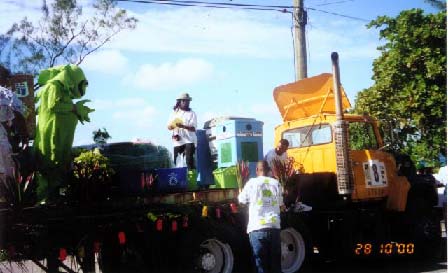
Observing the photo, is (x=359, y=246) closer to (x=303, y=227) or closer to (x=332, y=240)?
(x=332, y=240)

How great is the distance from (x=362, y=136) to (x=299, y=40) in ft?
14.9

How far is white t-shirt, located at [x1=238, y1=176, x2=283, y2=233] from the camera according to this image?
6129 millimetres

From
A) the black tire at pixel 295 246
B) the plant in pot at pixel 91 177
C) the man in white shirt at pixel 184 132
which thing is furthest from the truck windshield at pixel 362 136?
the plant in pot at pixel 91 177

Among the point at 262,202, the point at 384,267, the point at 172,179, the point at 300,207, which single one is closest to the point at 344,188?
the point at 300,207

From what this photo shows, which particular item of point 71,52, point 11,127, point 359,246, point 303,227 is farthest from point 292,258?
point 71,52

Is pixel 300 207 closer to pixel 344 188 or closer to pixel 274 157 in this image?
pixel 344 188

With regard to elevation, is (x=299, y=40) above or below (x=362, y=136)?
above

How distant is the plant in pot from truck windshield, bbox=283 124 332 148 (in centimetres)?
336

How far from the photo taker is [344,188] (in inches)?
298

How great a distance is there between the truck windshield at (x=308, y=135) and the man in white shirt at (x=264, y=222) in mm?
2264

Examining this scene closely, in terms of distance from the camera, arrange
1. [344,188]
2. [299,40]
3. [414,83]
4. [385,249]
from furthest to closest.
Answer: [299,40], [414,83], [385,249], [344,188]

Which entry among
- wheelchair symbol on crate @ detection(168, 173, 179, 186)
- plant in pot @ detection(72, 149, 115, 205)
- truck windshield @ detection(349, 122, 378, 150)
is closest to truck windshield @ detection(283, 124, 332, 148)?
truck windshield @ detection(349, 122, 378, 150)

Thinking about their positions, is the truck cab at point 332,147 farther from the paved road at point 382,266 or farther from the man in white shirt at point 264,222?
the man in white shirt at point 264,222

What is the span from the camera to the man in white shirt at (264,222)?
20.0 feet
